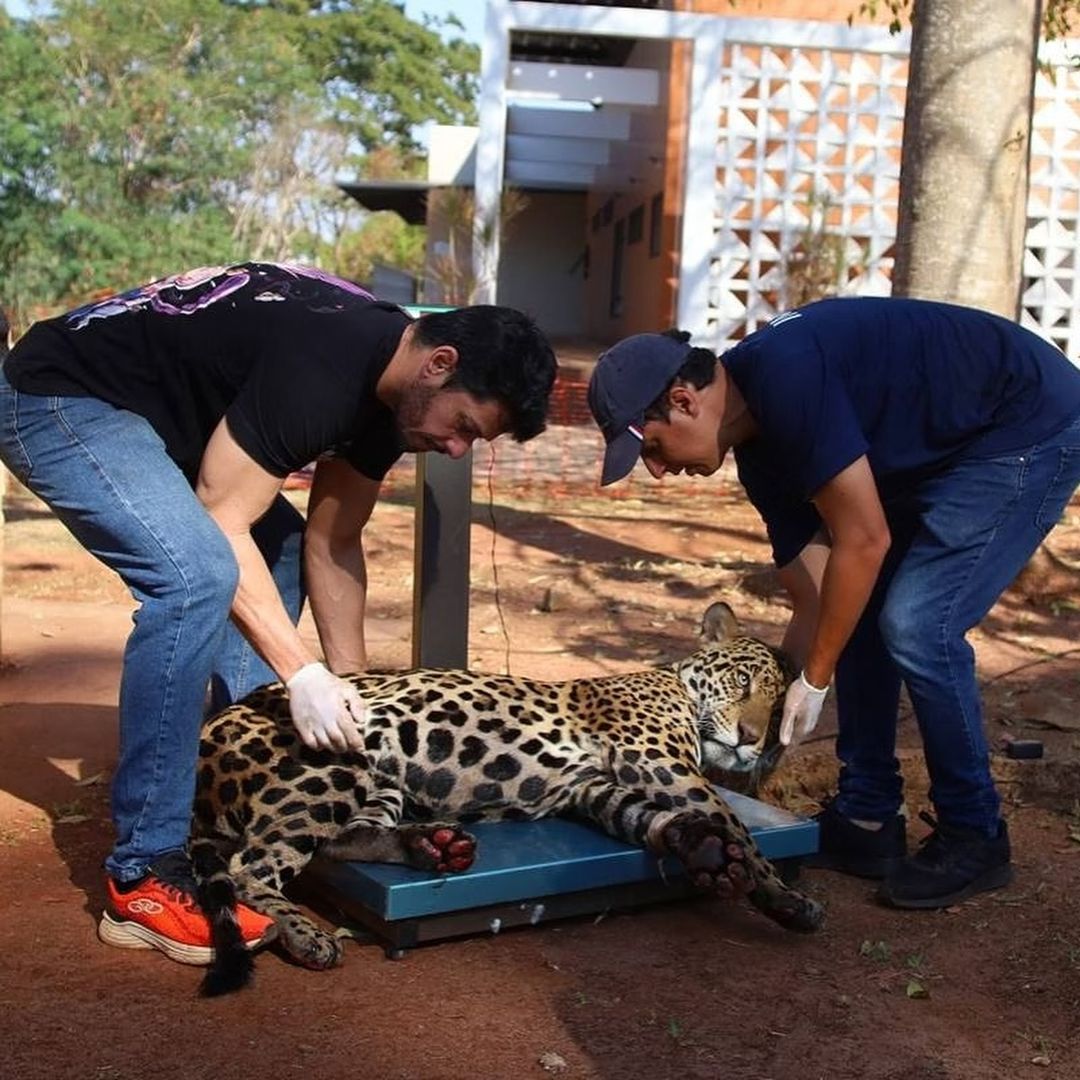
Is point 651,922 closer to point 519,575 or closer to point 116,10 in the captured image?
point 519,575

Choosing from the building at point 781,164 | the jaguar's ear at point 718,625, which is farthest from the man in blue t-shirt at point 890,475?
the building at point 781,164

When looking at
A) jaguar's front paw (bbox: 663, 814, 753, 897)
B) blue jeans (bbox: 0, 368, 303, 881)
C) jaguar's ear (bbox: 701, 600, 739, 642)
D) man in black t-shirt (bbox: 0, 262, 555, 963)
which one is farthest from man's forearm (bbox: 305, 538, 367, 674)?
jaguar's front paw (bbox: 663, 814, 753, 897)

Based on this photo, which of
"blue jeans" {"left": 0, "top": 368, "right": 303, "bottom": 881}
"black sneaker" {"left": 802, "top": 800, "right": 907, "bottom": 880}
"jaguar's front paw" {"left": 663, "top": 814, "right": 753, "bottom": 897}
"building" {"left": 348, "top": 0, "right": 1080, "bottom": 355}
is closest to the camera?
"blue jeans" {"left": 0, "top": 368, "right": 303, "bottom": 881}

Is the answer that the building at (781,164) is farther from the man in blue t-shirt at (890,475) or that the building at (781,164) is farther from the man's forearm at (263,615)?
the man's forearm at (263,615)

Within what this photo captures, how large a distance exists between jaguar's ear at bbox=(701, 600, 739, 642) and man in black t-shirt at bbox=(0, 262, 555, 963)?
1571 mm

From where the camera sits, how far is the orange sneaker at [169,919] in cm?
351

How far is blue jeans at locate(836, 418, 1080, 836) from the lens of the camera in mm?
4004

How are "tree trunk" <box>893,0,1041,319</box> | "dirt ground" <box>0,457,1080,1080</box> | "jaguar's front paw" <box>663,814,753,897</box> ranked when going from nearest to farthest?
"dirt ground" <box>0,457,1080,1080</box> < "jaguar's front paw" <box>663,814,753,897</box> < "tree trunk" <box>893,0,1041,319</box>

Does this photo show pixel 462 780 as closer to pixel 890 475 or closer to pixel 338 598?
pixel 338 598

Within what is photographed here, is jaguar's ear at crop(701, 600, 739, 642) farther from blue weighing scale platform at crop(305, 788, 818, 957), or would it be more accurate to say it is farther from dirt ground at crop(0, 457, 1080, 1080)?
blue weighing scale platform at crop(305, 788, 818, 957)

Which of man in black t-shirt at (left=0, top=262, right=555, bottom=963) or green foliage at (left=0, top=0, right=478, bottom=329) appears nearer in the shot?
man in black t-shirt at (left=0, top=262, right=555, bottom=963)

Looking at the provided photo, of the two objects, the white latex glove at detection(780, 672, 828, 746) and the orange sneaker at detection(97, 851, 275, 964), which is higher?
the white latex glove at detection(780, 672, 828, 746)

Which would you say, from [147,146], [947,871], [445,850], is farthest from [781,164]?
[445,850]

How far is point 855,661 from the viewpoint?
4.43m
